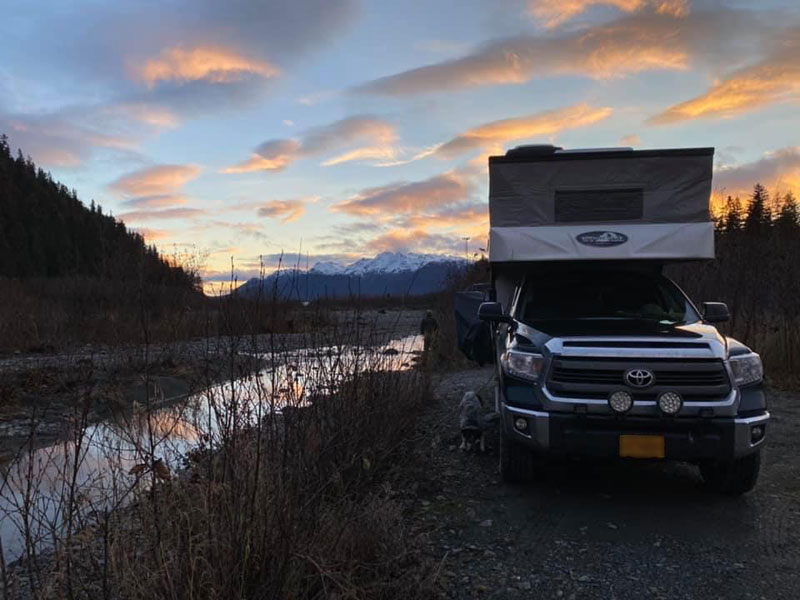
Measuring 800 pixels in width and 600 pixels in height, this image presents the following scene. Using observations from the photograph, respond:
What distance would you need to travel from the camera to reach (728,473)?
5145 mm

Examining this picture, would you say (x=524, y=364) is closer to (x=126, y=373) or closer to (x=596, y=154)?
(x=596, y=154)

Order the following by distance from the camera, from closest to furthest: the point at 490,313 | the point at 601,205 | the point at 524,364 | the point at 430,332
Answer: the point at 524,364, the point at 490,313, the point at 601,205, the point at 430,332

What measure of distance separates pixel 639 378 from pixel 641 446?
0.54m

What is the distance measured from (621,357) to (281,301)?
2.81 meters

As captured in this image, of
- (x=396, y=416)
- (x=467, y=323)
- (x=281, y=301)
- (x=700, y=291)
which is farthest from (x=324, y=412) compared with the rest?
(x=700, y=291)

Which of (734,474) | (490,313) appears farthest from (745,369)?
(490,313)

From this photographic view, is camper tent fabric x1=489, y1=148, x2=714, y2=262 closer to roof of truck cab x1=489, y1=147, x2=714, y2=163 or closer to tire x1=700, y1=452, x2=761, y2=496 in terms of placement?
roof of truck cab x1=489, y1=147, x2=714, y2=163

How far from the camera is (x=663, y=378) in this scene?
15.3ft

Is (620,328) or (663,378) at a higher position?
(620,328)

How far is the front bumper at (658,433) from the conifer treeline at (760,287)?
9.28m

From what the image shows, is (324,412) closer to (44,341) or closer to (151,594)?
(151,594)

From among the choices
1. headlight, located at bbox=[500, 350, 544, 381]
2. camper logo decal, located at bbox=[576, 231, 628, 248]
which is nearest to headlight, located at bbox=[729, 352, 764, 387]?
headlight, located at bbox=[500, 350, 544, 381]

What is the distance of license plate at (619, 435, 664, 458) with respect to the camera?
4590mm

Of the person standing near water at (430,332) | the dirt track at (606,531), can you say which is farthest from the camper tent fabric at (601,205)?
the person standing near water at (430,332)
